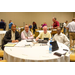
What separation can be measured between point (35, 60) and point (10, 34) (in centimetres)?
235

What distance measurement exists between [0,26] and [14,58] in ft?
25.4

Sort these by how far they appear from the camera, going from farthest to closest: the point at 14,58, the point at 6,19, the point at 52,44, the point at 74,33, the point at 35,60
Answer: the point at 6,19, the point at 74,33, the point at 52,44, the point at 14,58, the point at 35,60

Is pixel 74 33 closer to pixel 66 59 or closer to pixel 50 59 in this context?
pixel 66 59

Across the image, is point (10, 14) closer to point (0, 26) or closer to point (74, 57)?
point (0, 26)

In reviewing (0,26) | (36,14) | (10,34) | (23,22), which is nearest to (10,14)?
(23,22)

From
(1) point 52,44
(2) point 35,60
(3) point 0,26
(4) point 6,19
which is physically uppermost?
(4) point 6,19

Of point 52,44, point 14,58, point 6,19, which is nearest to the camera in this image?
point 14,58

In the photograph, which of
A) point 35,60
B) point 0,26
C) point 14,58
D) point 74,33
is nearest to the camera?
point 35,60

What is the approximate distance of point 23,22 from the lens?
1338cm

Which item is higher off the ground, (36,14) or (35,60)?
(36,14)

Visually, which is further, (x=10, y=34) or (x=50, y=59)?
(x=10, y=34)

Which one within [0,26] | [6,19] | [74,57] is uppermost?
[6,19]

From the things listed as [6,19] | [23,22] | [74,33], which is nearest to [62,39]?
[74,33]

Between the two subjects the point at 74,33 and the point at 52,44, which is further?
the point at 74,33
